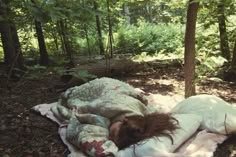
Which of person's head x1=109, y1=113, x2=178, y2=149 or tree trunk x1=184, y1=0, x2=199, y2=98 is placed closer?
person's head x1=109, y1=113, x2=178, y2=149

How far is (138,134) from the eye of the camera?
3.47m

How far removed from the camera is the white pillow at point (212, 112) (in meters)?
3.72

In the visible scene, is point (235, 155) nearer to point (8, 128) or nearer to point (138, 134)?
point (138, 134)

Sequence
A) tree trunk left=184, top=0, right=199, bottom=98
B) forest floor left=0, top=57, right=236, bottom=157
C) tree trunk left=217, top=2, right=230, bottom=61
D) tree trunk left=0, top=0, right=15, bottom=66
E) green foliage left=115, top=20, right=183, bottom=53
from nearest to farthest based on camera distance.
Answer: forest floor left=0, top=57, right=236, bottom=157, tree trunk left=184, top=0, right=199, bottom=98, tree trunk left=0, top=0, right=15, bottom=66, tree trunk left=217, top=2, right=230, bottom=61, green foliage left=115, top=20, right=183, bottom=53

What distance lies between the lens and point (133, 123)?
3.55 m

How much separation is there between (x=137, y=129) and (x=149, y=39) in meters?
10.5

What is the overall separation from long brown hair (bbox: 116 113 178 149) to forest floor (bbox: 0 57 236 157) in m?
0.52

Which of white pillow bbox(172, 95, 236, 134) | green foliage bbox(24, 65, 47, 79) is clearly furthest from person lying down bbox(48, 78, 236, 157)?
green foliage bbox(24, 65, 47, 79)

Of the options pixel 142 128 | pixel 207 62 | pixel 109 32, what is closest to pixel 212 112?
pixel 142 128

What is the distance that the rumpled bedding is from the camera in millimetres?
3295

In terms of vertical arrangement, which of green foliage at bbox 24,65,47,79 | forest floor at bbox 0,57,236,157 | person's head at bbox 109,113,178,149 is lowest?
forest floor at bbox 0,57,236,157

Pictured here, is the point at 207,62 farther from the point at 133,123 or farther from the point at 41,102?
the point at 133,123

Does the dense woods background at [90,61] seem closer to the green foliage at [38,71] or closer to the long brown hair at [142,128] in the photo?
the green foliage at [38,71]

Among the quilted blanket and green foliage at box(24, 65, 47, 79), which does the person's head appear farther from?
green foliage at box(24, 65, 47, 79)
